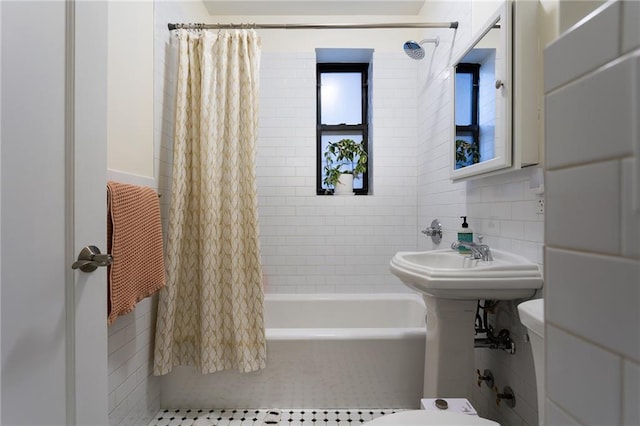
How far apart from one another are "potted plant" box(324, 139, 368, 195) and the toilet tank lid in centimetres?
178

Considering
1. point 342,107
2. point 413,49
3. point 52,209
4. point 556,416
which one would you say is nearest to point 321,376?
point 52,209

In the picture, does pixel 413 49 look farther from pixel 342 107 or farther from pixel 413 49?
pixel 342 107

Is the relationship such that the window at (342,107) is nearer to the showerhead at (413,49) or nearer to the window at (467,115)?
the showerhead at (413,49)

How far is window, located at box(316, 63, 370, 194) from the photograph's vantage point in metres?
2.79

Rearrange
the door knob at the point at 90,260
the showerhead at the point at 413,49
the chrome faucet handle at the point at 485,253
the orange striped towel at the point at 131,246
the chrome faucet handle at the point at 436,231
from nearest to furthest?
the door knob at the point at 90,260 → the orange striped towel at the point at 131,246 → the chrome faucet handle at the point at 485,253 → the showerhead at the point at 413,49 → the chrome faucet handle at the point at 436,231

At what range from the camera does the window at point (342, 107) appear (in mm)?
2785

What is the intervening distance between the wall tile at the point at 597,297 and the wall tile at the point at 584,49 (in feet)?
0.51

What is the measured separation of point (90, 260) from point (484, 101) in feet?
5.29

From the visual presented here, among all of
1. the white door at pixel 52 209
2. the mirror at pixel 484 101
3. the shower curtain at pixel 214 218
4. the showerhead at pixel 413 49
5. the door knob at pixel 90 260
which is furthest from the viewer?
the showerhead at pixel 413 49

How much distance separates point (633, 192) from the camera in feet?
0.78

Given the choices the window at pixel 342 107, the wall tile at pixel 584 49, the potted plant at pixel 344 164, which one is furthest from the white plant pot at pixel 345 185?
the wall tile at pixel 584 49

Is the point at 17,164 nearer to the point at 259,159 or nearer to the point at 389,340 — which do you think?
the point at 389,340

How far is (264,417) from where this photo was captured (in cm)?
177

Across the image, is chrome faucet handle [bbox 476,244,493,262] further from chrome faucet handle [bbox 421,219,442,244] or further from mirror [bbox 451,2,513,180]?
chrome faucet handle [bbox 421,219,442,244]
